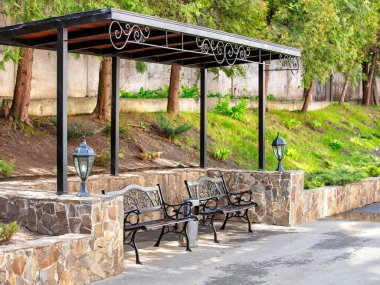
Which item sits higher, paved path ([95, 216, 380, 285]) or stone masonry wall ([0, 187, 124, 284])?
stone masonry wall ([0, 187, 124, 284])

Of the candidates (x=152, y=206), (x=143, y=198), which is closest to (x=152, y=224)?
(x=152, y=206)

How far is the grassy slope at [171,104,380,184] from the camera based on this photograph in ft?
73.5

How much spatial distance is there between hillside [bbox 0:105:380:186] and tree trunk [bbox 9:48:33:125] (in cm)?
33

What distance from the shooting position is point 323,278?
9.95 meters

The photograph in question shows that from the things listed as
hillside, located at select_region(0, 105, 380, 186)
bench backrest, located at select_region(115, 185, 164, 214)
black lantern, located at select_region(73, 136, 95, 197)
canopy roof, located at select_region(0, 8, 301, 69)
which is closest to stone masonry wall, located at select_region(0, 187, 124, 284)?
black lantern, located at select_region(73, 136, 95, 197)

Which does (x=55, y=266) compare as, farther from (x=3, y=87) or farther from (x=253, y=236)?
(x=3, y=87)

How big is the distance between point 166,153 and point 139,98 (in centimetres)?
289

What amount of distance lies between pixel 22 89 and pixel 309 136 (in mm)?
13406

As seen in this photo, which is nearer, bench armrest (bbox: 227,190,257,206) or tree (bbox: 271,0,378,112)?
bench armrest (bbox: 227,190,257,206)

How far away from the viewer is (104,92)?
19141 millimetres

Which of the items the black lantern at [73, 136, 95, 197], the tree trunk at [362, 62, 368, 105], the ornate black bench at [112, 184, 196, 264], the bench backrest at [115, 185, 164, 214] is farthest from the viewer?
the tree trunk at [362, 62, 368, 105]

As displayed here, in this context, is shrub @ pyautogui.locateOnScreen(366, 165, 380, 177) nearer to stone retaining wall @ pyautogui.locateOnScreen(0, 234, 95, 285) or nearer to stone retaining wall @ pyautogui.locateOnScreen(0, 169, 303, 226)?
stone retaining wall @ pyautogui.locateOnScreen(0, 169, 303, 226)

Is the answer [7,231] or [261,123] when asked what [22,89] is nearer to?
[261,123]

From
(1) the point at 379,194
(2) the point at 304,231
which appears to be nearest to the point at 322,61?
(1) the point at 379,194
